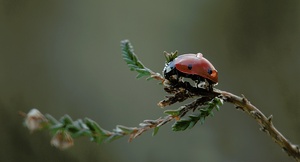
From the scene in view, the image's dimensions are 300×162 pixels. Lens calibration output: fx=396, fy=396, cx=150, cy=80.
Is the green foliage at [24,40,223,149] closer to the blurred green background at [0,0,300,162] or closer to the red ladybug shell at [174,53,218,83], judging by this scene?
the red ladybug shell at [174,53,218,83]

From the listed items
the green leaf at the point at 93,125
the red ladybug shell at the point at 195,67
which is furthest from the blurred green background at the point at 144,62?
the green leaf at the point at 93,125

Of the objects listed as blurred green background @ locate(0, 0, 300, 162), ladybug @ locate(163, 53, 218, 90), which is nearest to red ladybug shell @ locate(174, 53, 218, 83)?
ladybug @ locate(163, 53, 218, 90)

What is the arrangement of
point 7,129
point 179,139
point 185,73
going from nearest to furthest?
1. point 185,73
2. point 7,129
3. point 179,139

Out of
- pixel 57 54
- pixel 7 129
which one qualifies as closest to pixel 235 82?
pixel 57 54

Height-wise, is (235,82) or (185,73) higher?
(235,82)

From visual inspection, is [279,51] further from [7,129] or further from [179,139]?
[7,129]

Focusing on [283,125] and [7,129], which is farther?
[283,125]

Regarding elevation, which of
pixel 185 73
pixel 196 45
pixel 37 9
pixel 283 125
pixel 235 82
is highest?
pixel 37 9
